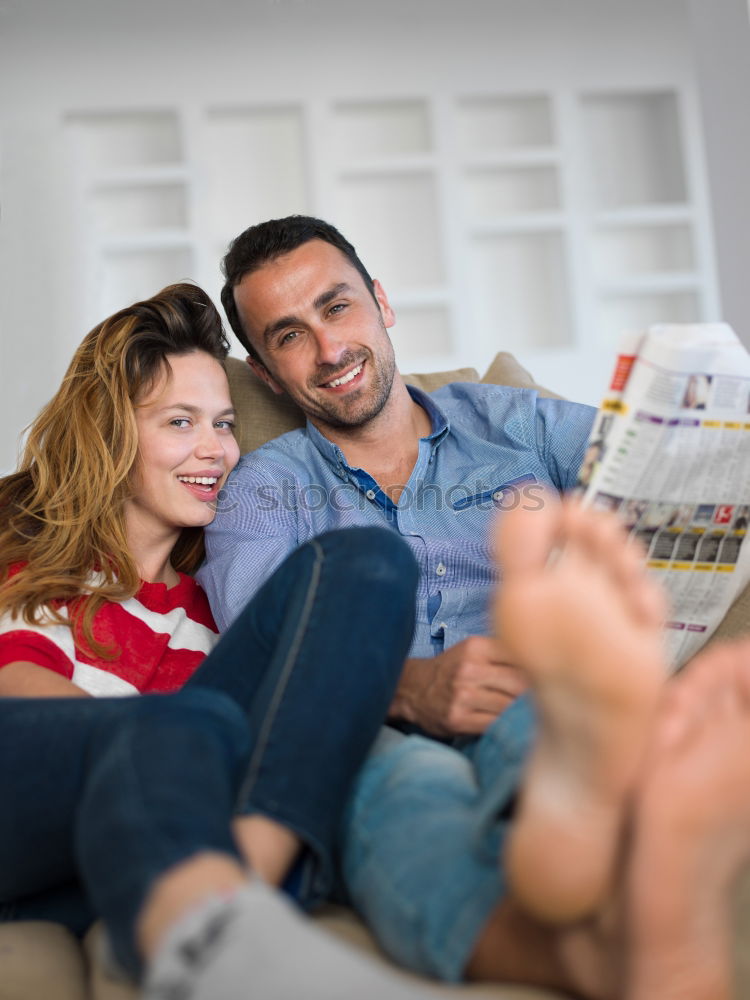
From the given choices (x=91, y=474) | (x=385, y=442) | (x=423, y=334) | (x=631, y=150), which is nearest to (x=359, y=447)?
(x=385, y=442)

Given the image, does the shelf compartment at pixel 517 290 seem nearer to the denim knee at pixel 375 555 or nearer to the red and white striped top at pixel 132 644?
the red and white striped top at pixel 132 644

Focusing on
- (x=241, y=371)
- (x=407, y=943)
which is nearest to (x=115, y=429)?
(x=241, y=371)

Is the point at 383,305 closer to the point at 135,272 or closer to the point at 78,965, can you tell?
the point at 78,965

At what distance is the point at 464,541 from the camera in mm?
1590

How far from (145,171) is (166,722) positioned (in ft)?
13.2

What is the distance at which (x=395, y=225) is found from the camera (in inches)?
193

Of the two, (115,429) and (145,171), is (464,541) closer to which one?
(115,429)

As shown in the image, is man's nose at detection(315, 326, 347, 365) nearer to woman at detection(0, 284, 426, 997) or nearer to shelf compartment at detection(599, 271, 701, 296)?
woman at detection(0, 284, 426, 997)

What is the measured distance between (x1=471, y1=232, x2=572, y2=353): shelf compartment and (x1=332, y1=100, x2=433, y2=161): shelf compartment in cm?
60

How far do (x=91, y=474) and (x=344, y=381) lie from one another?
0.47 m

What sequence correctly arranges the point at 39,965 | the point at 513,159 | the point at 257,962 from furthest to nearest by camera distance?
1. the point at 513,159
2. the point at 39,965
3. the point at 257,962

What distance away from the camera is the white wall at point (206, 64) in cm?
432

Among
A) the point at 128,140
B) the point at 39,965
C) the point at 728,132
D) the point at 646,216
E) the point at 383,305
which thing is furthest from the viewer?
the point at 646,216

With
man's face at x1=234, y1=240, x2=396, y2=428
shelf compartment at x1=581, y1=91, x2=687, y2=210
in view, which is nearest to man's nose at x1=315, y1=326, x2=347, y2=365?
man's face at x1=234, y1=240, x2=396, y2=428
